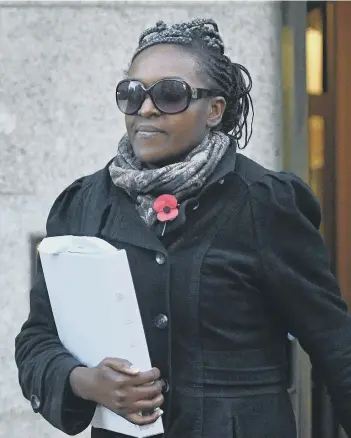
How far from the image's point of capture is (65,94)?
3.89 metres

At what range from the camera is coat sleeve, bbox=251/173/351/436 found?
226 cm

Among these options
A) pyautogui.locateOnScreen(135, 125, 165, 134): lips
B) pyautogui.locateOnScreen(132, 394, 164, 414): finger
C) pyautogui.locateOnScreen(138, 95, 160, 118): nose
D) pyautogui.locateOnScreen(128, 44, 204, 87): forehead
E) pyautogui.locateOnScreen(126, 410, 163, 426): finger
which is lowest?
pyautogui.locateOnScreen(126, 410, 163, 426): finger

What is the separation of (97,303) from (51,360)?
0.83 ft

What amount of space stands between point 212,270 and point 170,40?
0.61 metres

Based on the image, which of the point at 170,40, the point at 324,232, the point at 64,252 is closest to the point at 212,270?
the point at 64,252

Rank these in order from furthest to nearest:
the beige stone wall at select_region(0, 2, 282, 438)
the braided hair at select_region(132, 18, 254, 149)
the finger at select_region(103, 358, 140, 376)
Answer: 1. the beige stone wall at select_region(0, 2, 282, 438)
2. the braided hair at select_region(132, 18, 254, 149)
3. the finger at select_region(103, 358, 140, 376)

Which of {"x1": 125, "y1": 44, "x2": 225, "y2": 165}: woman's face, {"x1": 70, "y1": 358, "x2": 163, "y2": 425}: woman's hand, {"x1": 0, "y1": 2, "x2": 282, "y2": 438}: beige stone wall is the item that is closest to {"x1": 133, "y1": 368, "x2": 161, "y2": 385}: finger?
{"x1": 70, "y1": 358, "x2": 163, "y2": 425}: woman's hand

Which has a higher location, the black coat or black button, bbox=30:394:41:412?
the black coat

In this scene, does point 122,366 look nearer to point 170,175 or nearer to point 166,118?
point 170,175

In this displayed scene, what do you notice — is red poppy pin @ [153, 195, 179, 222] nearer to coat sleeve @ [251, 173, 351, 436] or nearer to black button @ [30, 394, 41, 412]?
coat sleeve @ [251, 173, 351, 436]

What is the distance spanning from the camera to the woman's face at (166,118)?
227 centimetres

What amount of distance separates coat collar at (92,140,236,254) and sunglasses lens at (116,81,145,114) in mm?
216

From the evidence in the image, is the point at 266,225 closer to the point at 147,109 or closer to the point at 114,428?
the point at 147,109

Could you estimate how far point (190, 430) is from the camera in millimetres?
2244
